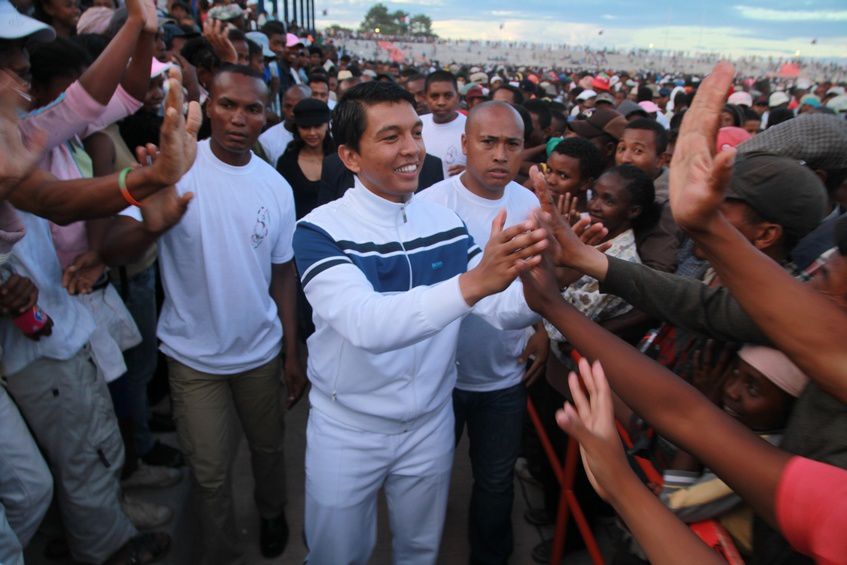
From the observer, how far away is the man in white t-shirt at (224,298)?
2.61 metres

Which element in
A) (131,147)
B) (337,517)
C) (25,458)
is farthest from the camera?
(131,147)

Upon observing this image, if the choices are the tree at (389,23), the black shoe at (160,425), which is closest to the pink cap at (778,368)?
the black shoe at (160,425)

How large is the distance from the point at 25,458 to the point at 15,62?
1546 millimetres

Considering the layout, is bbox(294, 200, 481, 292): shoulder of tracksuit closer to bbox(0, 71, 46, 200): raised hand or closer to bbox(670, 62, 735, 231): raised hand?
bbox(0, 71, 46, 200): raised hand

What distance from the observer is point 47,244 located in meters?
2.29

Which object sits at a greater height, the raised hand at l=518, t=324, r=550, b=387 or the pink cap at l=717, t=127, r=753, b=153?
the pink cap at l=717, t=127, r=753, b=153

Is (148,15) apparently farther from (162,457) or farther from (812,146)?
(812,146)

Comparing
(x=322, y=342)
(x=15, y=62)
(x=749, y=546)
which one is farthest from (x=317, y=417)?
(x=15, y=62)

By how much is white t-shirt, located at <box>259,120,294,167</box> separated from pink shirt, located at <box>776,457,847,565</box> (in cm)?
471

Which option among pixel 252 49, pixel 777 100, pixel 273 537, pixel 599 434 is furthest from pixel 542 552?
pixel 777 100

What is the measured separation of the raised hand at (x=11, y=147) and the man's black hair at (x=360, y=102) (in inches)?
41.4

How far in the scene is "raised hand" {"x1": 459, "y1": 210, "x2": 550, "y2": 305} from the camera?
1563mm

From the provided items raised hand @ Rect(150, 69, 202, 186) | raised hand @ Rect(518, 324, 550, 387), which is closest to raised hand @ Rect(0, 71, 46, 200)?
raised hand @ Rect(150, 69, 202, 186)

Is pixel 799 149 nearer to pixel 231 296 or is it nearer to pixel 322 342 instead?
pixel 322 342
